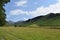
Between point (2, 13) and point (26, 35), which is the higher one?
point (2, 13)

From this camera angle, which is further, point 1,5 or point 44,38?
point 1,5

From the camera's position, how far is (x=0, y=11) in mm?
77188

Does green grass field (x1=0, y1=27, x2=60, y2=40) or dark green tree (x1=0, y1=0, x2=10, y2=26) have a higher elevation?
dark green tree (x1=0, y1=0, x2=10, y2=26)

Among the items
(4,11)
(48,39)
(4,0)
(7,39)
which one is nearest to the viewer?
(7,39)

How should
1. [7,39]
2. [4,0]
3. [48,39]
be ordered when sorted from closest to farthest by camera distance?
1. [7,39]
2. [48,39]
3. [4,0]

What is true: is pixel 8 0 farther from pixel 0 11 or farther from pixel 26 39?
pixel 26 39

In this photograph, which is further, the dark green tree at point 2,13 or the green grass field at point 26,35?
the dark green tree at point 2,13

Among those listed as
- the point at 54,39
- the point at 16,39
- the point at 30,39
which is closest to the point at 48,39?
the point at 54,39

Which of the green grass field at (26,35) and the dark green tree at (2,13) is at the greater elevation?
the dark green tree at (2,13)

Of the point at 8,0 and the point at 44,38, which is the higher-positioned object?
the point at 8,0

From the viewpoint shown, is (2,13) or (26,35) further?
(2,13)

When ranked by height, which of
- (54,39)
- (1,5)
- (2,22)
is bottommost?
(54,39)

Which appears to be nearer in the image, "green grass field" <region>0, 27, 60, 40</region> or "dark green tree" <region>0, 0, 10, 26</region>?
"green grass field" <region>0, 27, 60, 40</region>

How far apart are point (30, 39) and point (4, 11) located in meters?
47.8
